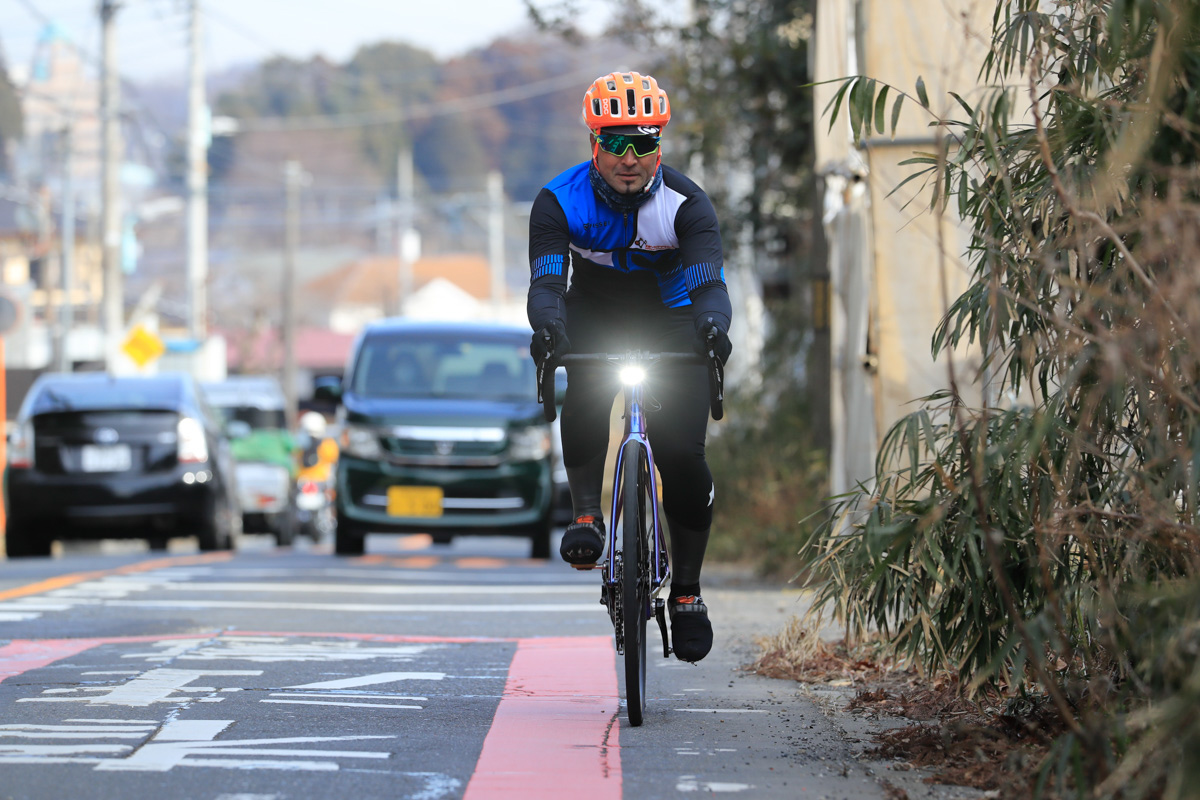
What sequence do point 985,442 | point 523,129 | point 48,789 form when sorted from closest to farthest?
point 48,789 → point 985,442 → point 523,129

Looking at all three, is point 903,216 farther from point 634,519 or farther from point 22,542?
point 22,542

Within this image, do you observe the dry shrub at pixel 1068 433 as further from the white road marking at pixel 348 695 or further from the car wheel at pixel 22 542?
the car wheel at pixel 22 542

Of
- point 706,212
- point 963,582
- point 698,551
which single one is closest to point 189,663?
point 698,551

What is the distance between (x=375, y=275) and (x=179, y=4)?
60763 mm

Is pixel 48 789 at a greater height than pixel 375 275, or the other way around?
pixel 375 275

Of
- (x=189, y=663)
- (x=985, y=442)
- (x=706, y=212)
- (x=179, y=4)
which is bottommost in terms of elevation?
(x=189, y=663)

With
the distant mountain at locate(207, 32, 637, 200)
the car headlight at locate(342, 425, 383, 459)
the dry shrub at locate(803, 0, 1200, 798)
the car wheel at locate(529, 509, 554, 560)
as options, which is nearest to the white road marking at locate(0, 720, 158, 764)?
the dry shrub at locate(803, 0, 1200, 798)

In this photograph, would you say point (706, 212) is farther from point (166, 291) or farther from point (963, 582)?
point (166, 291)

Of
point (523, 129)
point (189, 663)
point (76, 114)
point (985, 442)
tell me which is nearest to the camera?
point (985, 442)

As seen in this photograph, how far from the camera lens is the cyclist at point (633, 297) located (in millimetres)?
5367

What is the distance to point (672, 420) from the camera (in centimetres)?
550

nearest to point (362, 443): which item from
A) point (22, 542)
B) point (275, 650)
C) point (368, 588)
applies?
point (368, 588)

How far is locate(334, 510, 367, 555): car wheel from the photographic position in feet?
45.8

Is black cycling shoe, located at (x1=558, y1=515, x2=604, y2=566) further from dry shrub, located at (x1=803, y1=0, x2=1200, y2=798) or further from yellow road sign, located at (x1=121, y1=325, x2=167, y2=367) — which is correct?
yellow road sign, located at (x1=121, y1=325, x2=167, y2=367)
